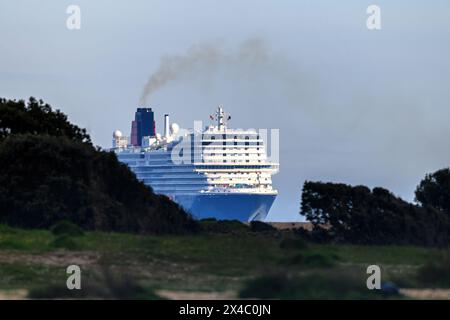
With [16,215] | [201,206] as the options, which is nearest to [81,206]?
[16,215]

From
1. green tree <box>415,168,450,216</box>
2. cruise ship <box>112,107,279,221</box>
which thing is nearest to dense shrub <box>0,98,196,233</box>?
green tree <box>415,168,450,216</box>

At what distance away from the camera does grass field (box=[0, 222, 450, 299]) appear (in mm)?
27781

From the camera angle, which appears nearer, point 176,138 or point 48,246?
point 48,246

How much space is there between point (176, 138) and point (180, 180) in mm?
11298

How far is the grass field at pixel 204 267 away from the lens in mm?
27781

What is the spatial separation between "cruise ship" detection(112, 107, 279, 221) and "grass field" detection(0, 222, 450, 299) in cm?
11595

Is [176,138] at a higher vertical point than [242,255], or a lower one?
higher

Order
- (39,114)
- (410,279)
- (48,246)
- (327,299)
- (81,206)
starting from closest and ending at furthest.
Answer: (327,299)
(410,279)
(48,246)
(81,206)
(39,114)

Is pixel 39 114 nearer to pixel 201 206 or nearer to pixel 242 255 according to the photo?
pixel 242 255

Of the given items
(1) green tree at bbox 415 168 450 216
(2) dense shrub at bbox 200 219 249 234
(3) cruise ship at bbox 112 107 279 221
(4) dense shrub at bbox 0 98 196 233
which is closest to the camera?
(4) dense shrub at bbox 0 98 196 233

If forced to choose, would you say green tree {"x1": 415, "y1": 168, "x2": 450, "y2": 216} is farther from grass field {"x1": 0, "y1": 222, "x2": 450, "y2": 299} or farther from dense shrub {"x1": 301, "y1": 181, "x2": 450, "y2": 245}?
grass field {"x1": 0, "y1": 222, "x2": 450, "y2": 299}
